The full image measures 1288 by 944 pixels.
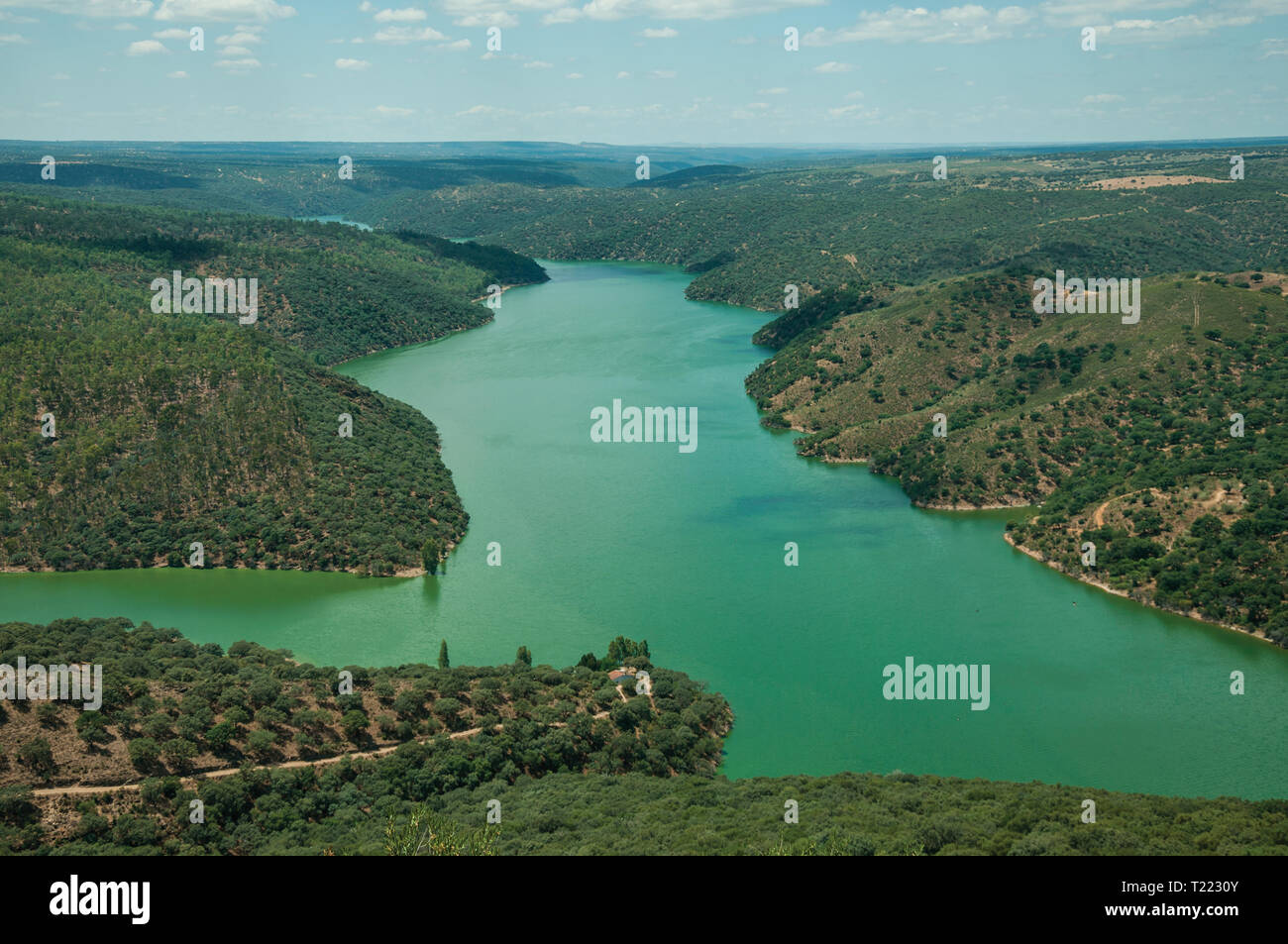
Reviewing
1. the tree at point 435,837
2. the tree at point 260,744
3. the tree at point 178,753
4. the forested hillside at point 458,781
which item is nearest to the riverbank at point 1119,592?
the forested hillside at point 458,781

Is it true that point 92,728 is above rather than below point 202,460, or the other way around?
below

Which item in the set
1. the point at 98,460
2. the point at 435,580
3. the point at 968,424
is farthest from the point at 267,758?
the point at 968,424

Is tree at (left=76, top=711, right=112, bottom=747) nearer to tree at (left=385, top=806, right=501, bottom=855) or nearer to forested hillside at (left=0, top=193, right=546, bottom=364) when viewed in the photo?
tree at (left=385, top=806, right=501, bottom=855)

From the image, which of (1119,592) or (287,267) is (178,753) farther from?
(287,267)

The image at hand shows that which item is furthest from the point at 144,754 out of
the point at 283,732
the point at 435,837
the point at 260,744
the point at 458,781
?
the point at 435,837

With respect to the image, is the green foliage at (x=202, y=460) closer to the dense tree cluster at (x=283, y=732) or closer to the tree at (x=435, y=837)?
the dense tree cluster at (x=283, y=732)

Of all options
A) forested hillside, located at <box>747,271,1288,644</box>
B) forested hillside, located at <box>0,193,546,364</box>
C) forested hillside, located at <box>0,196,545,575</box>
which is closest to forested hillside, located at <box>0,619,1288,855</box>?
forested hillside, located at <box>0,196,545,575</box>
